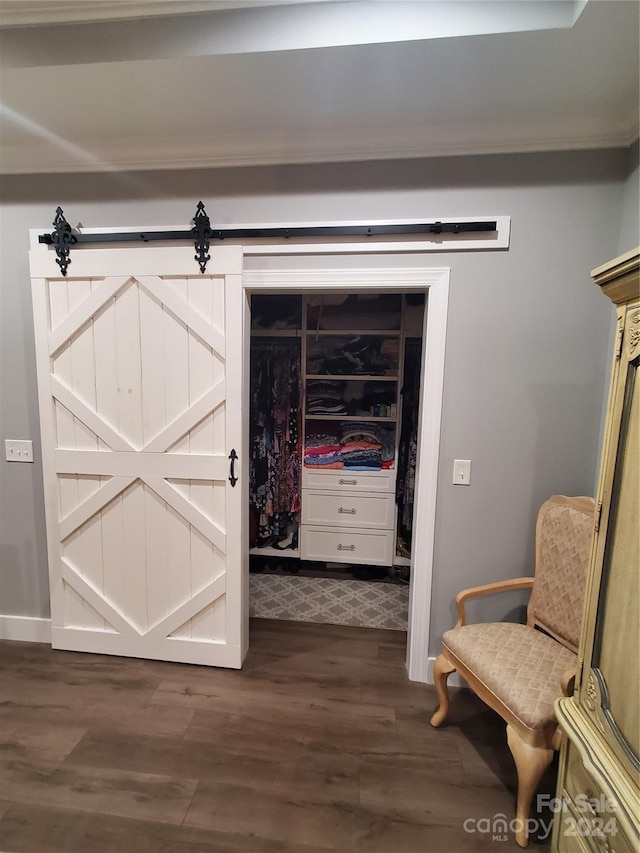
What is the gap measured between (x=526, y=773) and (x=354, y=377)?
232 centimetres

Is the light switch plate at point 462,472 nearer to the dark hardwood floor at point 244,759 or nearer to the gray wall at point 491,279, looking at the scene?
the gray wall at point 491,279

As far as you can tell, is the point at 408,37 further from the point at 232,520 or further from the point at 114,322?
the point at 232,520

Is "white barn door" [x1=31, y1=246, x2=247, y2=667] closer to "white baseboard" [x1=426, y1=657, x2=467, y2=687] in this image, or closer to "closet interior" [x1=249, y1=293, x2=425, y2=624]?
"white baseboard" [x1=426, y1=657, x2=467, y2=687]

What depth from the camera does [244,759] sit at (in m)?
1.51

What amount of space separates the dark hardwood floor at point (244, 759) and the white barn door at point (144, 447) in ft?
0.80

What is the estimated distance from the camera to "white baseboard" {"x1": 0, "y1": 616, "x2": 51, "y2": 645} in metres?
2.20

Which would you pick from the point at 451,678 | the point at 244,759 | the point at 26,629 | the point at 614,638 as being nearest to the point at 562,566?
the point at 614,638

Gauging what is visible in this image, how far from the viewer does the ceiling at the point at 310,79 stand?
121 cm

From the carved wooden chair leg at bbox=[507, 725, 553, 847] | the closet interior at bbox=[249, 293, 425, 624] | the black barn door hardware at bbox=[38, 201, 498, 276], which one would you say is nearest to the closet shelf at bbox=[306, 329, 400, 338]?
the closet interior at bbox=[249, 293, 425, 624]

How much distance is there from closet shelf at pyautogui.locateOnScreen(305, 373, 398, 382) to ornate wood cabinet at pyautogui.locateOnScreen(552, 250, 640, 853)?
6.33ft

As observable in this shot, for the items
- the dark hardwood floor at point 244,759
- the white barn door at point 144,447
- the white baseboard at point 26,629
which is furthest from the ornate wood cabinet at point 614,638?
the white baseboard at point 26,629

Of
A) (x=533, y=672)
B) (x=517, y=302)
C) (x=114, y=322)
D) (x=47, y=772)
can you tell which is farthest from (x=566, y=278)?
(x=47, y=772)

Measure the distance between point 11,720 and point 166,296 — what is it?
2.03 meters

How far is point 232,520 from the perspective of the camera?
190 cm
